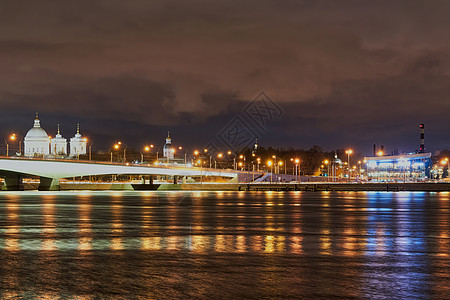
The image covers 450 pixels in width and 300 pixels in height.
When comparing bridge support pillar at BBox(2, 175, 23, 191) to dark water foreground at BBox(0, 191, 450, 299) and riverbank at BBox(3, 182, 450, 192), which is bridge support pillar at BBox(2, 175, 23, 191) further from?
dark water foreground at BBox(0, 191, 450, 299)

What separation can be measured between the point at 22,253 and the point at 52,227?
892 cm

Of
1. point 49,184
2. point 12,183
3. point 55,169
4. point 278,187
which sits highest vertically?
point 55,169

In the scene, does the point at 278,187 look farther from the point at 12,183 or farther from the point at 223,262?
the point at 223,262

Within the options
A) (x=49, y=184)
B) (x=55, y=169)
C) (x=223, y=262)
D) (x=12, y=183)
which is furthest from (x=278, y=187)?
(x=223, y=262)

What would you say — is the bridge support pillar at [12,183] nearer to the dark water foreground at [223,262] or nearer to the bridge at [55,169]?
the bridge at [55,169]

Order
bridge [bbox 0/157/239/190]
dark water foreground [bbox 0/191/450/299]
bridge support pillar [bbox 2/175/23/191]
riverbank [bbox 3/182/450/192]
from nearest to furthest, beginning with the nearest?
1. dark water foreground [bbox 0/191/450/299]
2. bridge [bbox 0/157/239/190]
3. riverbank [bbox 3/182/450/192]
4. bridge support pillar [bbox 2/175/23/191]

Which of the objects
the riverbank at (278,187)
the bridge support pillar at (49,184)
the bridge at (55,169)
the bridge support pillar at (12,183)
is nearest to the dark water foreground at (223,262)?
the bridge at (55,169)

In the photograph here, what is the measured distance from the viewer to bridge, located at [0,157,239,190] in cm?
10056

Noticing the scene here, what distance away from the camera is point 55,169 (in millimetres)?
107625

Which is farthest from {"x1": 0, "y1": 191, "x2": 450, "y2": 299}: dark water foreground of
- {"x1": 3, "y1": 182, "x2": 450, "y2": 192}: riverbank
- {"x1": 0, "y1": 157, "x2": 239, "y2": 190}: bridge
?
{"x1": 3, "y1": 182, "x2": 450, "y2": 192}: riverbank

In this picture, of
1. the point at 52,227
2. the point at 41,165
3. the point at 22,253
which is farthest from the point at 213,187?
the point at 22,253

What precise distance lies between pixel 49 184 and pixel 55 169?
30.9 ft

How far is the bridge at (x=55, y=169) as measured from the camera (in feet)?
330

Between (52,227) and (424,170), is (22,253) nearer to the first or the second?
(52,227)
